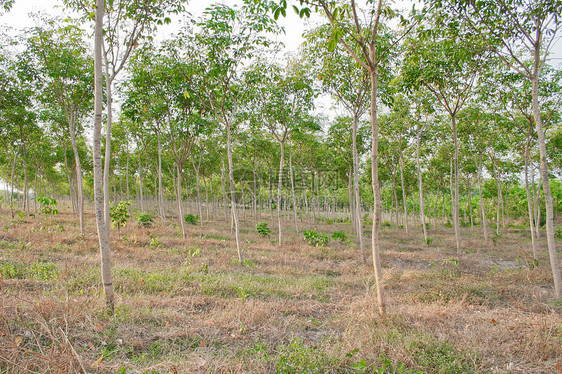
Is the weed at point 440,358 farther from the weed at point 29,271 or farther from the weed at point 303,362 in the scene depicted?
the weed at point 29,271

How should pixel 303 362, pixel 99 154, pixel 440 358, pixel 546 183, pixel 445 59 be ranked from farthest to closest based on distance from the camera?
pixel 445 59 < pixel 546 183 < pixel 99 154 < pixel 440 358 < pixel 303 362

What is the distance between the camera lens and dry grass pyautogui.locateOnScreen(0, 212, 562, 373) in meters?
3.09

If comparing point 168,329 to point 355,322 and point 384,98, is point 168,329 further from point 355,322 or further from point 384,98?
point 384,98

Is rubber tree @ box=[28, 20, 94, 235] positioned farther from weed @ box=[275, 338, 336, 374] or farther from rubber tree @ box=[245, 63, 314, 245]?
weed @ box=[275, 338, 336, 374]

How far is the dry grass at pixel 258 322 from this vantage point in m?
3.09

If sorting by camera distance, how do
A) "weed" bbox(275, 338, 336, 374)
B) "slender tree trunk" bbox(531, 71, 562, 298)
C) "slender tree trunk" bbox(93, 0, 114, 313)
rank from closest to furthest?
1. "weed" bbox(275, 338, 336, 374)
2. "slender tree trunk" bbox(93, 0, 114, 313)
3. "slender tree trunk" bbox(531, 71, 562, 298)

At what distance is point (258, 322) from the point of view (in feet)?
14.5

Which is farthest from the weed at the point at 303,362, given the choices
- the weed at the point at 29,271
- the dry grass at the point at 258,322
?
the weed at the point at 29,271

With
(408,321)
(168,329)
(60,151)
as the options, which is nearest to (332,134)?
(408,321)

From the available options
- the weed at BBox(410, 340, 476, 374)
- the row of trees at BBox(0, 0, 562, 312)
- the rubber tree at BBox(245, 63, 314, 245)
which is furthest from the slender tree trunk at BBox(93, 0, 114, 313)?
the rubber tree at BBox(245, 63, 314, 245)

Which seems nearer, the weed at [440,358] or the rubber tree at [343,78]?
the weed at [440,358]

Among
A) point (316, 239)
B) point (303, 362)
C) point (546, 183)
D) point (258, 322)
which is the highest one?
point (546, 183)

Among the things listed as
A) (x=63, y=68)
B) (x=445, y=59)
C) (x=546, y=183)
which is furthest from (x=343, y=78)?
(x=63, y=68)

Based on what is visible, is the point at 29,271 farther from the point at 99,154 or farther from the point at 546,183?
the point at 546,183
